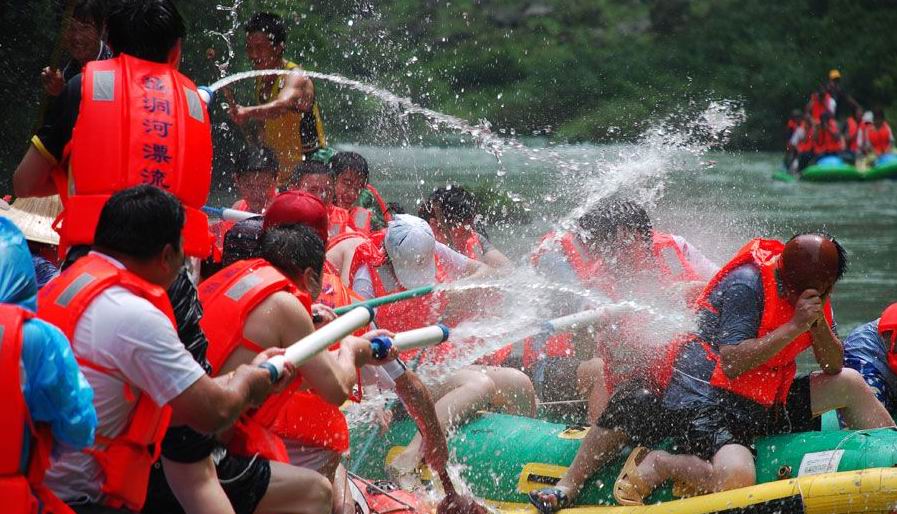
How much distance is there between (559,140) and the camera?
22047mm

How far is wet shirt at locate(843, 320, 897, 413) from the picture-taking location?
4996 millimetres

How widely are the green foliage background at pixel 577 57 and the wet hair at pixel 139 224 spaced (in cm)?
1164

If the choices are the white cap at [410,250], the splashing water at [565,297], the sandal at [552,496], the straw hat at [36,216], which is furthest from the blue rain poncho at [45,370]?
the white cap at [410,250]

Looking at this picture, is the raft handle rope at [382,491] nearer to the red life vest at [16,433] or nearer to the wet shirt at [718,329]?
the wet shirt at [718,329]

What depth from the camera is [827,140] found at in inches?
1004

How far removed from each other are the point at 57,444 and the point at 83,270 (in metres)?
0.41

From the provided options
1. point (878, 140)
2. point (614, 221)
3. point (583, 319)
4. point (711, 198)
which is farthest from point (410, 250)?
point (878, 140)

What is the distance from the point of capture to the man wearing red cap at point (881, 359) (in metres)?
4.98

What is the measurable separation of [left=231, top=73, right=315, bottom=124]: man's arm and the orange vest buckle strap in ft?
9.82

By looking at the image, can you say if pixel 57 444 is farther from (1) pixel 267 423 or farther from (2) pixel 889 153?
(2) pixel 889 153

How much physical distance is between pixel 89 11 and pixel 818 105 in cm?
2334

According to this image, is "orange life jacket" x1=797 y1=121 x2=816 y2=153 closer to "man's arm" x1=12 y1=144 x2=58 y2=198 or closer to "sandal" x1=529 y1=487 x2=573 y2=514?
"sandal" x1=529 y1=487 x2=573 y2=514

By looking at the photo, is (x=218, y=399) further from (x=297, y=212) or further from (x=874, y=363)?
(x=874, y=363)

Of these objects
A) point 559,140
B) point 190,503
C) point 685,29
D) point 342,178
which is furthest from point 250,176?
point 685,29
